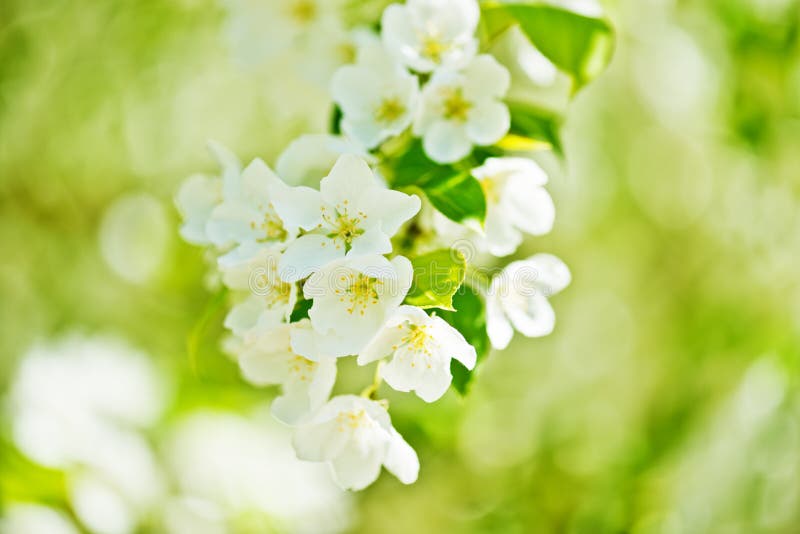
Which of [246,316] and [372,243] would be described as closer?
[372,243]

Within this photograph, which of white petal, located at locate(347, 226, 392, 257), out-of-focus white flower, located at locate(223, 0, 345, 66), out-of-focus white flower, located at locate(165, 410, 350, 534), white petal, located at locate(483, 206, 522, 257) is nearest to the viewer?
white petal, located at locate(347, 226, 392, 257)

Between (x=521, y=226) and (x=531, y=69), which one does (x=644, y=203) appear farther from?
(x=521, y=226)

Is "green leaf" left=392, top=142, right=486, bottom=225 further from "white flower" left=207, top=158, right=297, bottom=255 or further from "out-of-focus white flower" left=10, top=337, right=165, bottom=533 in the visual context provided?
"out-of-focus white flower" left=10, top=337, right=165, bottom=533

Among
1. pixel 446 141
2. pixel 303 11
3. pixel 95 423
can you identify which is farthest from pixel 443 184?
pixel 95 423

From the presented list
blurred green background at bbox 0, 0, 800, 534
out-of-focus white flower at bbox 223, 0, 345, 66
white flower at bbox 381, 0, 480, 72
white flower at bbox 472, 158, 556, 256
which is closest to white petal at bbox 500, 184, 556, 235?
white flower at bbox 472, 158, 556, 256

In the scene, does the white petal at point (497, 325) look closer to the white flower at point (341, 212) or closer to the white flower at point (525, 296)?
the white flower at point (525, 296)

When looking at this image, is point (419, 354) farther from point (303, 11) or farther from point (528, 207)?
point (303, 11)

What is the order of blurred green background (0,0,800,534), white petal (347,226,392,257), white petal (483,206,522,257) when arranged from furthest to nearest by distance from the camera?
blurred green background (0,0,800,534)
white petal (483,206,522,257)
white petal (347,226,392,257)
